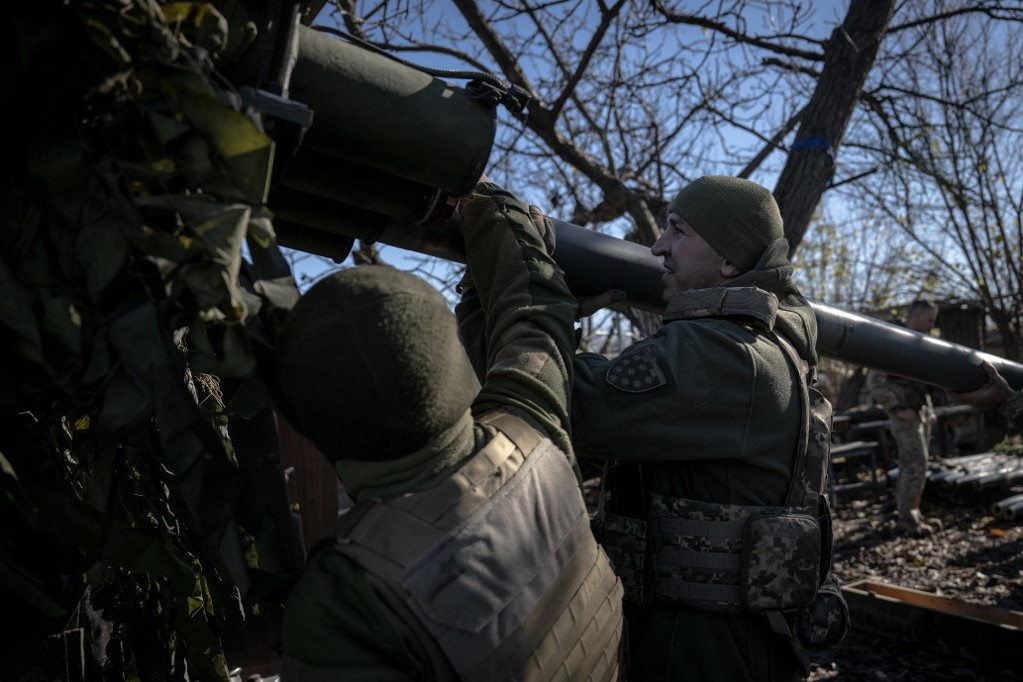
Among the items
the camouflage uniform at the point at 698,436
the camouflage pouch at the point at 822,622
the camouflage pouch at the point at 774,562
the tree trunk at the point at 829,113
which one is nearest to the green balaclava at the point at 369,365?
the camouflage uniform at the point at 698,436

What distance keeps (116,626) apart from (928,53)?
10.7 meters

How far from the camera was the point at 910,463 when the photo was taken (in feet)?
24.6

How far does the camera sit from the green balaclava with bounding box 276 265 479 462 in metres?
1.15

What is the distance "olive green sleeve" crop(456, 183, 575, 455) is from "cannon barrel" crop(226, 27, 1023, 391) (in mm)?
114

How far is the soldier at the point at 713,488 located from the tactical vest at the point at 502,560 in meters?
0.47

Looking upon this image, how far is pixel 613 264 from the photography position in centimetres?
231

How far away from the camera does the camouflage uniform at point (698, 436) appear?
6.03ft

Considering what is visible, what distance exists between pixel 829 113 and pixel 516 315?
327cm

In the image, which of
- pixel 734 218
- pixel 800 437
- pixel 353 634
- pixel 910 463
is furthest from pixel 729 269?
pixel 910 463

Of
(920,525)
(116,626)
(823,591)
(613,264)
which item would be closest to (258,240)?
(116,626)

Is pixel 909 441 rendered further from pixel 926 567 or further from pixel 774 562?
pixel 774 562

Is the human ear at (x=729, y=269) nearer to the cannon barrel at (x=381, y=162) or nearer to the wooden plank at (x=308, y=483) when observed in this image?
the cannon barrel at (x=381, y=162)

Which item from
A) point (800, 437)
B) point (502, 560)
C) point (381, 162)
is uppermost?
point (381, 162)

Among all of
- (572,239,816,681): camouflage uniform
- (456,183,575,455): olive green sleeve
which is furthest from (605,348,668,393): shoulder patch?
(456,183,575,455): olive green sleeve
